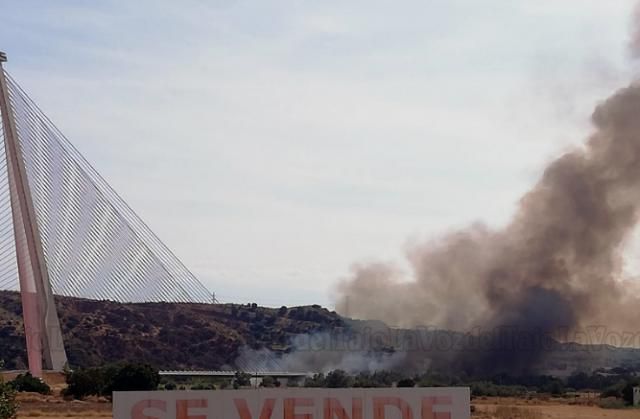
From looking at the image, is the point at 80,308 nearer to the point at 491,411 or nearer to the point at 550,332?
the point at 550,332

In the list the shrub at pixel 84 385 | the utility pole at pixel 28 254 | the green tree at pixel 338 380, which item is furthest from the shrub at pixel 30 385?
the green tree at pixel 338 380

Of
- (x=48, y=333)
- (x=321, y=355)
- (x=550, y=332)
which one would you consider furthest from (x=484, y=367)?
(x=48, y=333)

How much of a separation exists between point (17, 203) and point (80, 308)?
200 ft

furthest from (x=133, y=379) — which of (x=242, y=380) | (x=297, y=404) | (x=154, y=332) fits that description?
(x=154, y=332)

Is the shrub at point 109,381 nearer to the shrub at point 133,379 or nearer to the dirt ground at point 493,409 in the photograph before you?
the shrub at point 133,379

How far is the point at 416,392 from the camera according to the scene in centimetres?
2625

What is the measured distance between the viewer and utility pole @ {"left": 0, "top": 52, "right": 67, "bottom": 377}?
64.6m

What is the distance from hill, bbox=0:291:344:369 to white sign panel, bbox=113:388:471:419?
80.4 m

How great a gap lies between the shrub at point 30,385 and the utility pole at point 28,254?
138 inches

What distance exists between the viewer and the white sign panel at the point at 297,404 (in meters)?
24.3

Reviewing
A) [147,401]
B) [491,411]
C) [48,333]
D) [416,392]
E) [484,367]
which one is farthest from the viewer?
[484,367]

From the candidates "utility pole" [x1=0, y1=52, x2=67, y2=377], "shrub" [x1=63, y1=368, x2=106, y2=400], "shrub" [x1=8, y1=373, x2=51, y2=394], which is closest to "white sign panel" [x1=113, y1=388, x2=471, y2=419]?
"shrub" [x1=8, y1=373, x2=51, y2=394]

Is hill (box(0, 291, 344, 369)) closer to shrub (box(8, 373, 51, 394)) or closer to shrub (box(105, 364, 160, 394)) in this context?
shrub (box(105, 364, 160, 394))

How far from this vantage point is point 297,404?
25344mm
